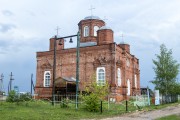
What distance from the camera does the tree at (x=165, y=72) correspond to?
108 ft

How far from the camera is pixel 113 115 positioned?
16.1m

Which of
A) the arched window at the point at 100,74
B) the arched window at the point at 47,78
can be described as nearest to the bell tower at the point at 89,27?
the arched window at the point at 47,78

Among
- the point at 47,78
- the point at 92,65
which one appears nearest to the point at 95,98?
the point at 92,65

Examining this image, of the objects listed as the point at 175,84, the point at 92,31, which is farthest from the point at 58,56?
the point at 175,84

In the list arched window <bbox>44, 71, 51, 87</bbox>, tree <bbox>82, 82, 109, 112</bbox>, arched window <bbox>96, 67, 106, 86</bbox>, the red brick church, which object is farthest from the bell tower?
tree <bbox>82, 82, 109, 112</bbox>

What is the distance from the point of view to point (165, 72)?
32.7 meters

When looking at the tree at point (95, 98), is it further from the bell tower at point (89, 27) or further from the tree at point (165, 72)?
the bell tower at point (89, 27)

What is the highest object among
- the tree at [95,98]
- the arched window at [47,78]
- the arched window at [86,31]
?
the arched window at [86,31]

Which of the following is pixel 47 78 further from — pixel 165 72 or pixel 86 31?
pixel 165 72

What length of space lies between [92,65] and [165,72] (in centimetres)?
883

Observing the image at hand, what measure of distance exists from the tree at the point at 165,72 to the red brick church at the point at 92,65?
415 cm

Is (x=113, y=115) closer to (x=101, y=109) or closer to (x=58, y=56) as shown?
(x=101, y=109)

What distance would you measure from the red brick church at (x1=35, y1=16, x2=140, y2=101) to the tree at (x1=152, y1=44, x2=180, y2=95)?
4.15 metres

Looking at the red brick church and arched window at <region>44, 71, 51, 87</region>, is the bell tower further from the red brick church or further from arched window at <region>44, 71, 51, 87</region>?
arched window at <region>44, 71, 51, 87</region>
